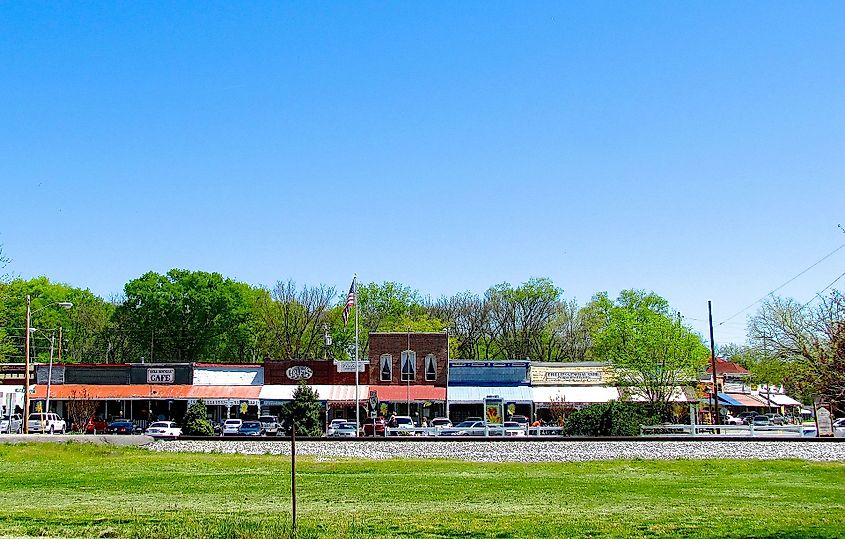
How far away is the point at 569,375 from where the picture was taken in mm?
76125

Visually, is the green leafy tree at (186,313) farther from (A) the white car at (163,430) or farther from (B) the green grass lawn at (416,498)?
(B) the green grass lawn at (416,498)

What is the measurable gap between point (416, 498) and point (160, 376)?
56.0 meters

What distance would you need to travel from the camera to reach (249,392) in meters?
70.9

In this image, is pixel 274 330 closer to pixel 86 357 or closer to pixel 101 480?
pixel 86 357

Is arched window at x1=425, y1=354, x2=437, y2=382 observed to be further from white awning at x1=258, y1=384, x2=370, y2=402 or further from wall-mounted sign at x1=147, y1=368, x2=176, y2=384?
wall-mounted sign at x1=147, y1=368, x2=176, y2=384

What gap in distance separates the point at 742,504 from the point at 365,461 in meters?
16.1

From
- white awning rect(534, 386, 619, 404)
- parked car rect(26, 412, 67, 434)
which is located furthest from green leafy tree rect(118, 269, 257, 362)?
white awning rect(534, 386, 619, 404)

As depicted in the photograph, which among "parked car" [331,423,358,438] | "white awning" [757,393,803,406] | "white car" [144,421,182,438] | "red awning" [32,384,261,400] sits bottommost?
"parked car" [331,423,358,438]

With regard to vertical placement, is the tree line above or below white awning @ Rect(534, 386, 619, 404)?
above

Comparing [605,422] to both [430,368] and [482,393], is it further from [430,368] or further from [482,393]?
[430,368]

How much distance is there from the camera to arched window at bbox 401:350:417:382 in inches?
2911

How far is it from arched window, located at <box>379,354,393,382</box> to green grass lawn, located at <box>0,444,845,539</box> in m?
40.3

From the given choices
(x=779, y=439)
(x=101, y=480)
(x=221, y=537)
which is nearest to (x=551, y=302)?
(x=779, y=439)

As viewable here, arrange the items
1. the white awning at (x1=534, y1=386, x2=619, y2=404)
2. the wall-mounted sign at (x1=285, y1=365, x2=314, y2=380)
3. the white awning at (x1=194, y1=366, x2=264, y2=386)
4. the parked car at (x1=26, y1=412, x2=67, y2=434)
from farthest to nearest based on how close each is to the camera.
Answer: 1. the wall-mounted sign at (x1=285, y1=365, x2=314, y2=380)
2. the white awning at (x1=194, y1=366, x2=264, y2=386)
3. the white awning at (x1=534, y1=386, x2=619, y2=404)
4. the parked car at (x1=26, y1=412, x2=67, y2=434)
